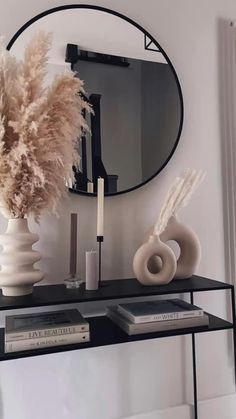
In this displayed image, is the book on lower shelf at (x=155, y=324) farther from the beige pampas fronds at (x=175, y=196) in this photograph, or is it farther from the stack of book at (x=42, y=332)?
the beige pampas fronds at (x=175, y=196)

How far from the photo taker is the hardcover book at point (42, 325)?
1.06m

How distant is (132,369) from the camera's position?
148cm

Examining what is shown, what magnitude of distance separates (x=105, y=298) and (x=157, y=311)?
0.24m

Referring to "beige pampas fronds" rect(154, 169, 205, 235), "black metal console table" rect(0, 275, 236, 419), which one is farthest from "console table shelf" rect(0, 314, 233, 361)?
"beige pampas fronds" rect(154, 169, 205, 235)

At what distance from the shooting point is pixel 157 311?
126cm

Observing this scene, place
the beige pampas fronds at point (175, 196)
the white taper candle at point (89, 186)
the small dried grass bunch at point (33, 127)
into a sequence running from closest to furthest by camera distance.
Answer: the small dried grass bunch at point (33, 127) → the beige pampas fronds at point (175, 196) → the white taper candle at point (89, 186)

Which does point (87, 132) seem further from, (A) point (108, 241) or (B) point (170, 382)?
(B) point (170, 382)

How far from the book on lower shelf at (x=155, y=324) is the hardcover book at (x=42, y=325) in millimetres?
160

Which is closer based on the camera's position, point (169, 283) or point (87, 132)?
point (169, 283)

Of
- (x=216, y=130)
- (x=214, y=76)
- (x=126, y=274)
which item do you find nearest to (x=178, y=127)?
(x=216, y=130)

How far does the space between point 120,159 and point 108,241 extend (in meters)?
0.35

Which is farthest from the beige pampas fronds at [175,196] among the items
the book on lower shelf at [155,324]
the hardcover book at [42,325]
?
the hardcover book at [42,325]

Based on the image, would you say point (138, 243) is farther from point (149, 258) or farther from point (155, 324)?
point (155, 324)

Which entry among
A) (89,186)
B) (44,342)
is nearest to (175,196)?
(89,186)
